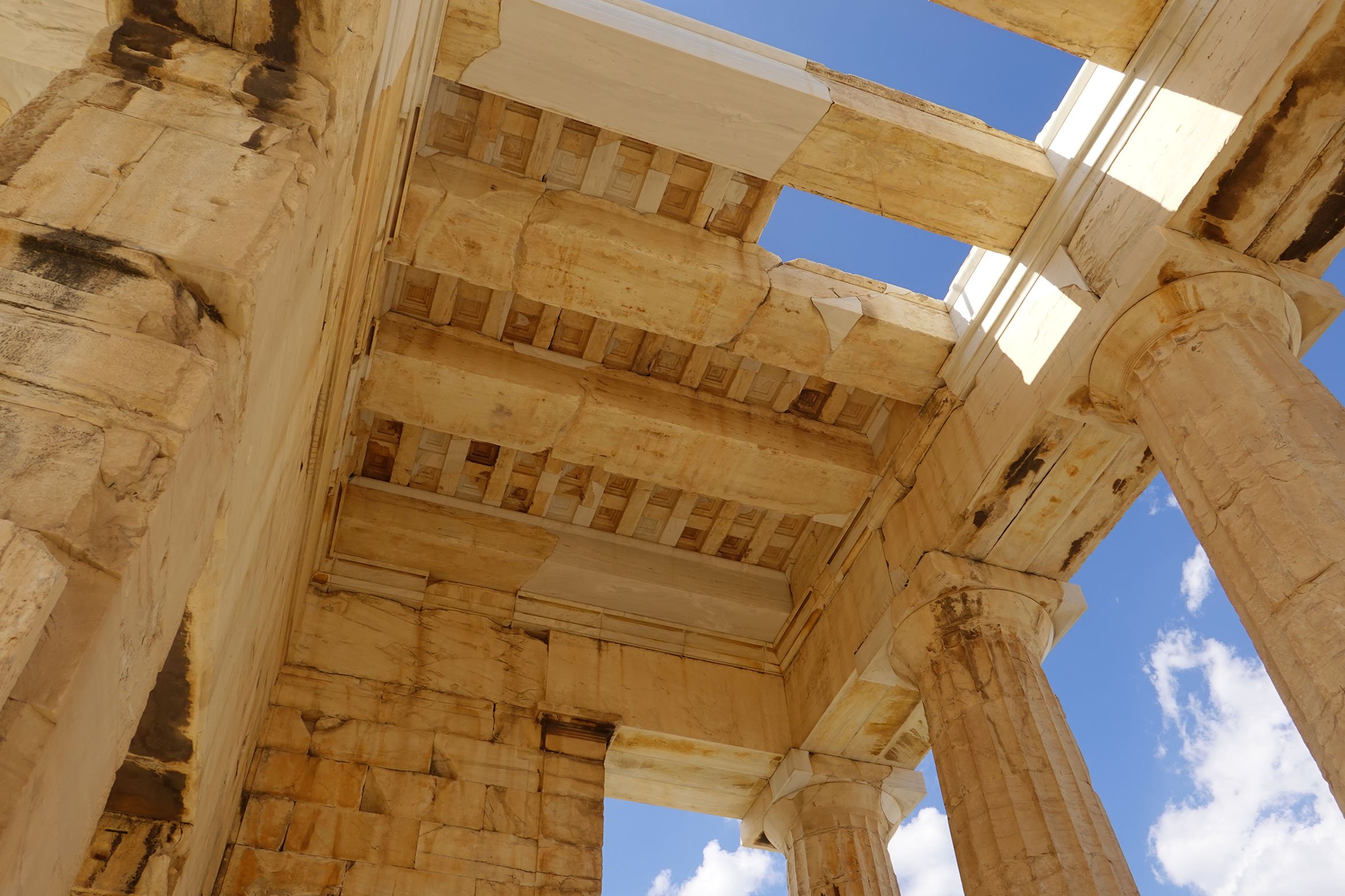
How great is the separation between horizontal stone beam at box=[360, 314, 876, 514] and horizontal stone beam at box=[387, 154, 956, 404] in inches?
31.6

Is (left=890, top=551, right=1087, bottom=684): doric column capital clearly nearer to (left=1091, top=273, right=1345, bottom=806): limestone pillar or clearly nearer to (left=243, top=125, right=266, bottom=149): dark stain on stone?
(left=1091, top=273, right=1345, bottom=806): limestone pillar

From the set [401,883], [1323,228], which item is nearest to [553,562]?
[401,883]

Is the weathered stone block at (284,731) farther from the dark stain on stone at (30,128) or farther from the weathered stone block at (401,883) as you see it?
the dark stain on stone at (30,128)

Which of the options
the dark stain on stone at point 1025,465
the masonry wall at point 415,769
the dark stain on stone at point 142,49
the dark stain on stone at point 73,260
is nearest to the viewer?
the dark stain on stone at point 73,260

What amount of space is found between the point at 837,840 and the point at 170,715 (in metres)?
→ 5.42

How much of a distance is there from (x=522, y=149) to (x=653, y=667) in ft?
14.2

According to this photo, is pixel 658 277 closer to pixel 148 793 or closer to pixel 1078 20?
pixel 1078 20

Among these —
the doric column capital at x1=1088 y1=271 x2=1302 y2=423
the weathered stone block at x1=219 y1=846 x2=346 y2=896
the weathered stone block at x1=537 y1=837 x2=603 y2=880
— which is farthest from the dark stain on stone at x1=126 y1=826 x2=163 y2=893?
the doric column capital at x1=1088 y1=271 x2=1302 y2=423

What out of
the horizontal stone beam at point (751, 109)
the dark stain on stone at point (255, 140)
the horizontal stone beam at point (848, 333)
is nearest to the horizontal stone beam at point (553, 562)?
the horizontal stone beam at point (848, 333)

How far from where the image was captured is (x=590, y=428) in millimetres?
7457

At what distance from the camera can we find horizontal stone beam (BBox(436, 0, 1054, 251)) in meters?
5.79

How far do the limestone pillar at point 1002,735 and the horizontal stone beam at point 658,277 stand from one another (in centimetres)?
162

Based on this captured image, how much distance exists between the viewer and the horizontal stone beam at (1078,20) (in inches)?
224

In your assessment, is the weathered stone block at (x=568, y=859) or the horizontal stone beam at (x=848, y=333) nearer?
the weathered stone block at (x=568, y=859)
